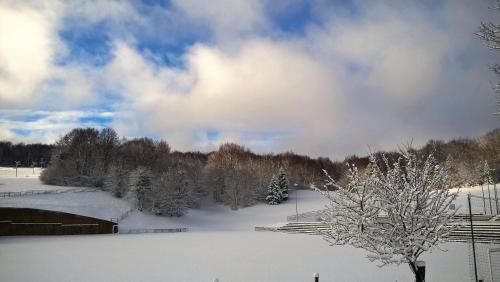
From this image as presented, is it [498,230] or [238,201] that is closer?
[498,230]

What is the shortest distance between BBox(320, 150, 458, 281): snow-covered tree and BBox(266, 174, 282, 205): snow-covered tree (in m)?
78.1

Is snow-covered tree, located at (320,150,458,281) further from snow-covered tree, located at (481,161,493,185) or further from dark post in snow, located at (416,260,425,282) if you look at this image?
snow-covered tree, located at (481,161,493,185)

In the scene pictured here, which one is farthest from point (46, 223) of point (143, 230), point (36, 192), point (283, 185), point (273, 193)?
point (283, 185)

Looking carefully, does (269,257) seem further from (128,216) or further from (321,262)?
(128,216)

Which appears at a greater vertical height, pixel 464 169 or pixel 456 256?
pixel 464 169

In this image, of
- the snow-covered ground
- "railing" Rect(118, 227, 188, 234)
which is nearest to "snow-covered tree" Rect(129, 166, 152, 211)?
"railing" Rect(118, 227, 188, 234)

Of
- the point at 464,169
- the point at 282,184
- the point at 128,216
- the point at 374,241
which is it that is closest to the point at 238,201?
the point at 282,184

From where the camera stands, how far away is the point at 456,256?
27.8 metres

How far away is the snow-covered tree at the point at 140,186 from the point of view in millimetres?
71625

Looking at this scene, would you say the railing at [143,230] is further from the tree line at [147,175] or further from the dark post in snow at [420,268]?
the dark post in snow at [420,268]

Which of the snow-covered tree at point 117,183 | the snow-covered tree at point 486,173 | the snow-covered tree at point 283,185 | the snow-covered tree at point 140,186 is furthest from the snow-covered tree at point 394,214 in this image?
the snow-covered tree at point 283,185

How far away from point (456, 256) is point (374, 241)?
17418mm

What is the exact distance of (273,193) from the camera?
9269 cm

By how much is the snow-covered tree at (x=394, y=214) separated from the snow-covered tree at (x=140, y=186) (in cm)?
6084
